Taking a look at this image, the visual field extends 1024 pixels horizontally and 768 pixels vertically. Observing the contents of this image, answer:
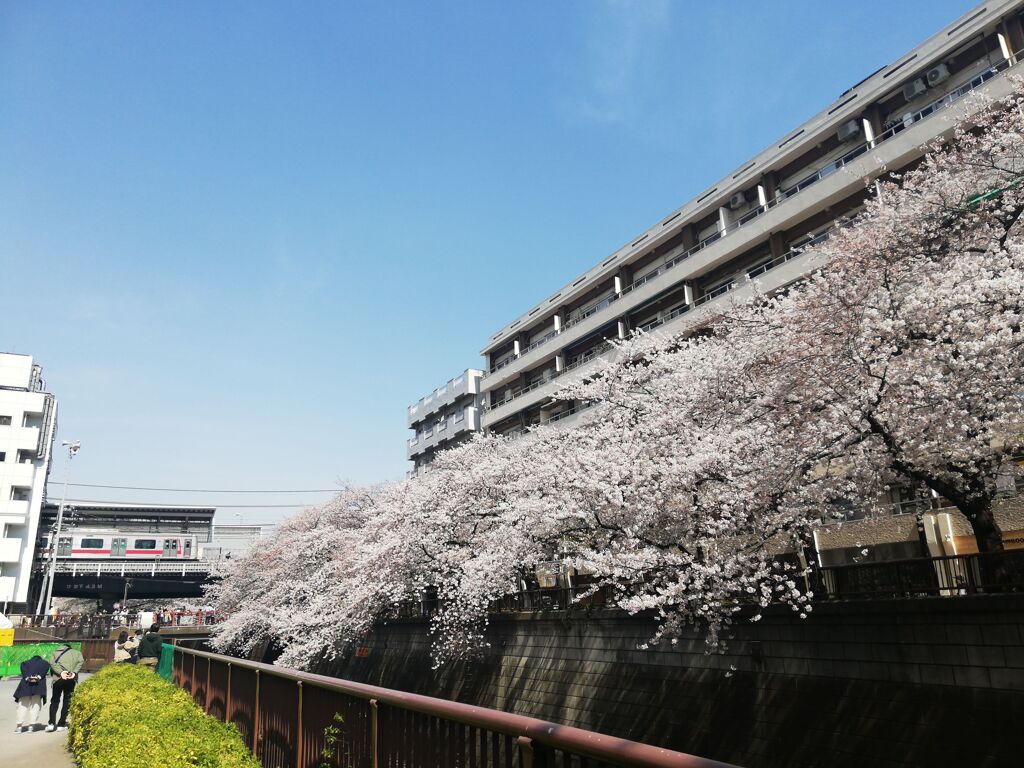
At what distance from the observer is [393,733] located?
439cm

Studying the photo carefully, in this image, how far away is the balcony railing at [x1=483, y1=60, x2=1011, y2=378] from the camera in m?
25.2

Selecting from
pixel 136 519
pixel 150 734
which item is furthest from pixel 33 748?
pixel 136 519

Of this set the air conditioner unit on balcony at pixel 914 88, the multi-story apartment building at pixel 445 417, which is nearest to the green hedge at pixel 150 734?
the air conditioner unit on balcony at pixel 914 88

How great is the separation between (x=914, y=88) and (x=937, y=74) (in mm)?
951

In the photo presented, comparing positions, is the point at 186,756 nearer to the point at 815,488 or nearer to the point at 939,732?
the point at 939,732

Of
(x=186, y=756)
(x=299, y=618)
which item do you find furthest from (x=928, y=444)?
(x=299, y=618)

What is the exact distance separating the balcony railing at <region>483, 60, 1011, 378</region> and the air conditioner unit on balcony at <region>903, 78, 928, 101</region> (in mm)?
634

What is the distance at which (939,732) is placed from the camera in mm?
11414

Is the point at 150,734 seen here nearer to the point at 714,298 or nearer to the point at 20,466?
the point at 714,298

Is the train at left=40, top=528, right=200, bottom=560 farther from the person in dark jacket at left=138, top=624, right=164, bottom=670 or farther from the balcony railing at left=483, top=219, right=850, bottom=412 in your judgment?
the person in dark jacket at left=138, top=624, right=164, bottom=670

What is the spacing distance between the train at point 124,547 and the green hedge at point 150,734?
6540 cm

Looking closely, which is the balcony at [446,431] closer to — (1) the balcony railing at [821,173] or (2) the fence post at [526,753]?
(1) the balcony railing at [821,173]

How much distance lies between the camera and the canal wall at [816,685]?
1127 cm

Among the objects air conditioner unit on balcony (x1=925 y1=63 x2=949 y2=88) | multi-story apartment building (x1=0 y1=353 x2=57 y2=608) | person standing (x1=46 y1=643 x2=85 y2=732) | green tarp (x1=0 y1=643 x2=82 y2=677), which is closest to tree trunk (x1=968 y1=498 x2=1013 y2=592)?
person standing (x1=46 y1=643 x2=85 y2=732)
